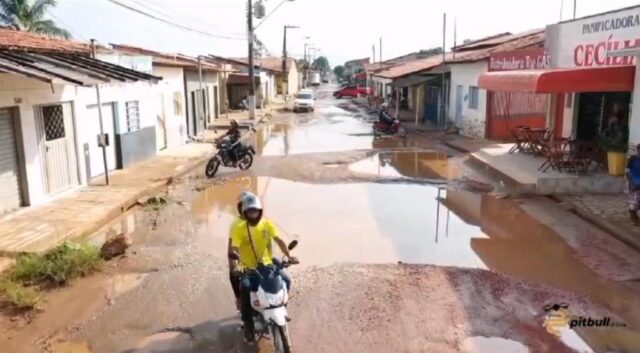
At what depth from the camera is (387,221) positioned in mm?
9930

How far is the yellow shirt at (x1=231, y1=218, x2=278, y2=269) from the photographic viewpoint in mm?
5102

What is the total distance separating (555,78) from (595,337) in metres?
8.09

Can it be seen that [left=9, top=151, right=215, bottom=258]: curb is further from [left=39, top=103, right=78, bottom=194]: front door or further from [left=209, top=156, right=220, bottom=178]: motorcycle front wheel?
[left=39, top=103, right=78, bottom=194]: front door

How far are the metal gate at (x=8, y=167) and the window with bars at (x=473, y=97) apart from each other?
17818 mm

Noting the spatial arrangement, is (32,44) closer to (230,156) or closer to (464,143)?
(230,156)

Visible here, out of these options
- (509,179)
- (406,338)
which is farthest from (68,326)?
(509,179)

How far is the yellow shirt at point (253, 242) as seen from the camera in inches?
201

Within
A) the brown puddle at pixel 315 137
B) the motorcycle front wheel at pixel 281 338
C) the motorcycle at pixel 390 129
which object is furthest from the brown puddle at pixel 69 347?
the motorcycle at pixel 390 129

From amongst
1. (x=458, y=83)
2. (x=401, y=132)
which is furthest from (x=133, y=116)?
(x=458, y=83)

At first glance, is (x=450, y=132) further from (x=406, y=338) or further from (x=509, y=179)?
(x=406, y=338)

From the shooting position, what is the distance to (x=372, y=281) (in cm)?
689

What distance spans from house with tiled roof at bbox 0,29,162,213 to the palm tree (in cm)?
3057

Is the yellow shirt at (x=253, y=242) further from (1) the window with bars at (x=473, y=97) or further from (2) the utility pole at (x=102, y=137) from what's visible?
(1) the window with bars at (x=473, y=97)

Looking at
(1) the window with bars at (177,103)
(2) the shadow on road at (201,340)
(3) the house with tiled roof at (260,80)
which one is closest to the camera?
(2) the shadow on road at (201,340)
